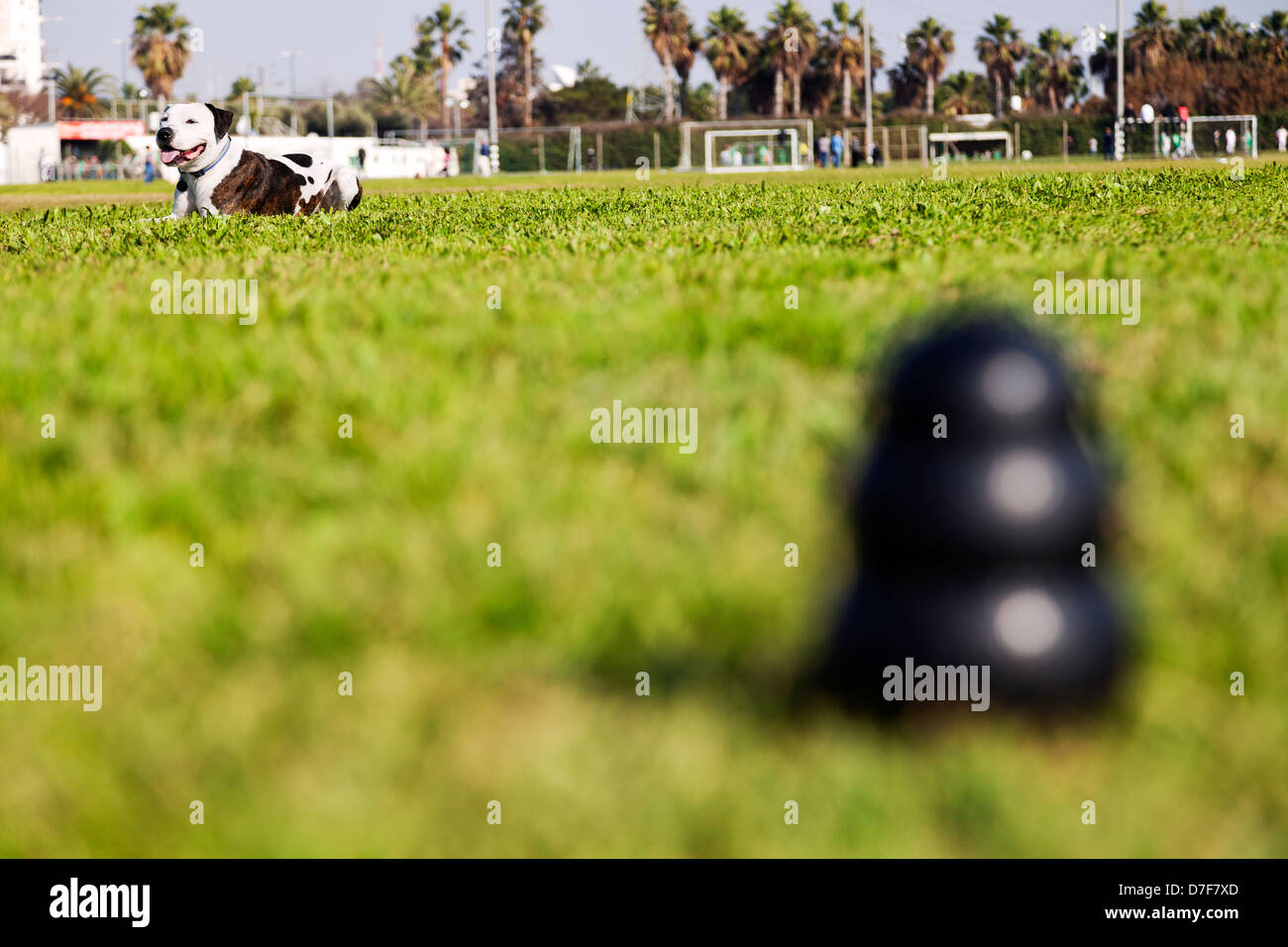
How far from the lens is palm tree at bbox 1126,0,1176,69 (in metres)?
109

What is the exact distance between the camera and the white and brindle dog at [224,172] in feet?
46.8

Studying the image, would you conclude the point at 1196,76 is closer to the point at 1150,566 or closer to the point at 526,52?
the point at 526,52

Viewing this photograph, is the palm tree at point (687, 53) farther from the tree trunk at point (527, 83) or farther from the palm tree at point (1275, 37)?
the palm tree at point (1275, 37)

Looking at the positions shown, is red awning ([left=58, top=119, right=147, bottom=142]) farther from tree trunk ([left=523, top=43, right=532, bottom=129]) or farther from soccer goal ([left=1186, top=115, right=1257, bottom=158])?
soccer goal ([left=1186, top=115, right=1257, bottom=158])

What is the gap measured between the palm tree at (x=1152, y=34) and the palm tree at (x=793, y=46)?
25.6 m

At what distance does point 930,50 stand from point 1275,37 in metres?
33.7

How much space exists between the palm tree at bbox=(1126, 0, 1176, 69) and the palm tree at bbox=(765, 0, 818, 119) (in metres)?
25.6

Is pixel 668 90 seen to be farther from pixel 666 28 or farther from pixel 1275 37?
pixel 1275 37

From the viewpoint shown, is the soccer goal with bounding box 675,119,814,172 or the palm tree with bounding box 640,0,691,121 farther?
the palm tree with bounding box 640,0,691,121

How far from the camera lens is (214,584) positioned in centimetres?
318

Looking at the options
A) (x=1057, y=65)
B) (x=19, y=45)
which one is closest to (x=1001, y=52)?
(x=1057, y=65)

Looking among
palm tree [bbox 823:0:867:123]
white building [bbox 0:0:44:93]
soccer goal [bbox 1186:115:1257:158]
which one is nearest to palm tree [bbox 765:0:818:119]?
palm tree [bbox 823:0:867:123]

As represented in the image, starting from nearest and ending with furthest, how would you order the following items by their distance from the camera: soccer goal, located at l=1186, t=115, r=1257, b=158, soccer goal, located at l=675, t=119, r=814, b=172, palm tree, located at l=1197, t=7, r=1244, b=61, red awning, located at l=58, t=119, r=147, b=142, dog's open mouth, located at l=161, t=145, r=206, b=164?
dog's open mouth, located at l=161, t=145, r=206, b=164, soccer goal, located at l=1186, t=115, r=1257, b=158, soccer goal, located at l=675, t=119, r=814, b=172, red awning, located at l=58, t=119, r=147, b=142, palm tree, located at l=1197, t=7, r=1244, b=61

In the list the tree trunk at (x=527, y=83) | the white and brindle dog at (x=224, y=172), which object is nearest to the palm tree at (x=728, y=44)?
the tree trunk at (x=527, y=83)
